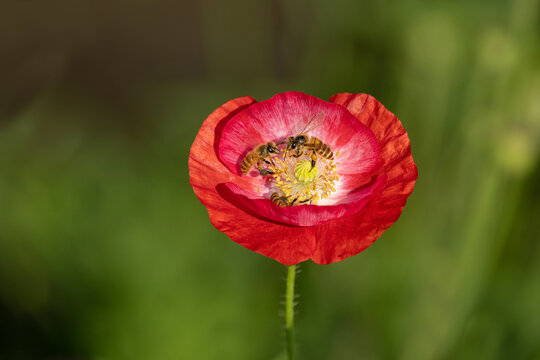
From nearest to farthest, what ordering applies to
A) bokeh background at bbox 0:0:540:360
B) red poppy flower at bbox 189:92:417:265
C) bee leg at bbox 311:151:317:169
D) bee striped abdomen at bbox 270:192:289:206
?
1. red poppy flower at bbox 189:92:417:265
2. bee striped abdomen at bbox 270:192:289:206
3. bee leg at bbox 311:151:317:169
4. bokeh background at bbox 0:0:540:360

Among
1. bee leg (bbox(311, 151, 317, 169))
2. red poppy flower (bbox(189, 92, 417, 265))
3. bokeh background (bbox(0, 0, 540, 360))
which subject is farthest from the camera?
bokeh background (bbox(0, 0, 540, 360))

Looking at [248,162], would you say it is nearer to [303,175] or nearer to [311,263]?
→ [303,175]

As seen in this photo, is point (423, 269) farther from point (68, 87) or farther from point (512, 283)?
point (68, 87)

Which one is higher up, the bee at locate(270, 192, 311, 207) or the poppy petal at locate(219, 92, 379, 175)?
the poppy petal at locate(219, 92, 379, 175)

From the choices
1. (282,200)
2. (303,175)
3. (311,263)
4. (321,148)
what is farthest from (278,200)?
(311,263)

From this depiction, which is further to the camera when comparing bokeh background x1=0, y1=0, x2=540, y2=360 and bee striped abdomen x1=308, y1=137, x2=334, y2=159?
bokeh background x1=0, y1=0, x2=540, y2=360

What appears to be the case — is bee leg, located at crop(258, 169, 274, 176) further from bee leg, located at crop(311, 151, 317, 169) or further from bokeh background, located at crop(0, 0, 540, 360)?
bokeh background, located at crop(0, 0, 540, 360)

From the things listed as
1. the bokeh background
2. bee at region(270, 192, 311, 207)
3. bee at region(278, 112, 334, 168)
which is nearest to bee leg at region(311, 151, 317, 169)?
bee at region(278, 112, 334, 168)
